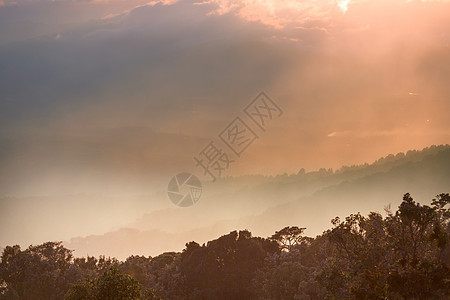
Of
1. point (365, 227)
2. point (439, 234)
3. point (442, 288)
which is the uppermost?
point (365, 227)

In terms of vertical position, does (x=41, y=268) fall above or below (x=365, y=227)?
above


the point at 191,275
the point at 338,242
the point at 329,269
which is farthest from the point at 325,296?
the point at 191,275

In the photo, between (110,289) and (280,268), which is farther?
(280,268)

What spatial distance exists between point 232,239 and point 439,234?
238 ft

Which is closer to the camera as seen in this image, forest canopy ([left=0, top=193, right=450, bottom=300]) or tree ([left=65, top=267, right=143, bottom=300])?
forest canopy ([left=0, top=193, right=450, bottom=300])

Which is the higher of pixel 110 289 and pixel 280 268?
pixel 110 289

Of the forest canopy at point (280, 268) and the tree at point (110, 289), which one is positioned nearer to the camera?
the forest canopy at point (280, 268)

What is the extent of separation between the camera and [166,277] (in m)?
118

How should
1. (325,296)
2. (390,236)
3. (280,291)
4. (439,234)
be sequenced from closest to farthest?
(439,234) → (390,236) → (325,296) → (280,291)

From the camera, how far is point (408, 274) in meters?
52.3

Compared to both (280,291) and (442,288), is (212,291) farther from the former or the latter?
(442,288)

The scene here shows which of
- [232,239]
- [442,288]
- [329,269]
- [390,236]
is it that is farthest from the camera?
[232,239]

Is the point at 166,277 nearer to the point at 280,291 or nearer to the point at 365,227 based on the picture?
the point at 280,291

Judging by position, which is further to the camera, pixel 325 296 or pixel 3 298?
pixel 3 298
